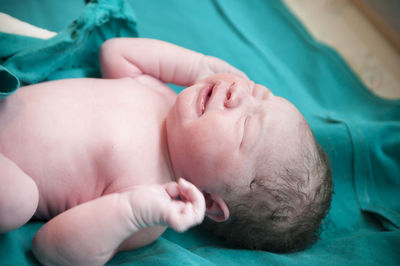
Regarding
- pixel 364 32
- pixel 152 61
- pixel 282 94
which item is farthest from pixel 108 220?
pixel 364 32

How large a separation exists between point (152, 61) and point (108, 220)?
24.1 inches

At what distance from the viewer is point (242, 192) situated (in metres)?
0.92

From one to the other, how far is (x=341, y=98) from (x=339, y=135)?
376 mm

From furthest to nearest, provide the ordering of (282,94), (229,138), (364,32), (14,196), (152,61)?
(364,32) → (282,94) → (152,61) → (229,138) → (14,196)

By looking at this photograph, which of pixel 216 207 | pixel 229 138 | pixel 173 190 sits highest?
pixel 229 138

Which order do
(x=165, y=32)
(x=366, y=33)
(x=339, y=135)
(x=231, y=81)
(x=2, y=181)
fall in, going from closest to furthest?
(x=2, y=181)
(x=231, y=81)
(x=339, y=135)
(x=165, y=32)
(x=366, y=33)

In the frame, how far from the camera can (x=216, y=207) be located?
0.96 m

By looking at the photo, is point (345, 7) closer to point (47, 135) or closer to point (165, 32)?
point (165, 32)

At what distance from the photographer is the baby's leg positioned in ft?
2.48

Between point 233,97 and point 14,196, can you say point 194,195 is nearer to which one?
point 233,97

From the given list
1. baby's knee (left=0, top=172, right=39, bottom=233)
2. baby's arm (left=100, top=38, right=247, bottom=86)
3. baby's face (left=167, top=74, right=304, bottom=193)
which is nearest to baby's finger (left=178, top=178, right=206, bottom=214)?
baby's face (left=167, top=74, right=304, bottom=193)

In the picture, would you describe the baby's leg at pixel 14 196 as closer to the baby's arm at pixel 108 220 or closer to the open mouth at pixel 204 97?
the baby's arm at pixel 108 220

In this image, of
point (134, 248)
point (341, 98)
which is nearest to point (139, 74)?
point (134, 248)

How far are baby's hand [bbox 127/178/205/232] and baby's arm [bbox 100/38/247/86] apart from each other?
1.75 ft
